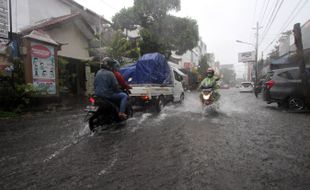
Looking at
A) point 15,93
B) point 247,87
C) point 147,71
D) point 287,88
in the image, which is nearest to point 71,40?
point 15,93

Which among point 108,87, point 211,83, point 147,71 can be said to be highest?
point 147,71

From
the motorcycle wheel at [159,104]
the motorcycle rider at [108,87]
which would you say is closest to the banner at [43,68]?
the motorcycle wheel at [159,104]

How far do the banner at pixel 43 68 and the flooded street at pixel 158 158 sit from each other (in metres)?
5.13

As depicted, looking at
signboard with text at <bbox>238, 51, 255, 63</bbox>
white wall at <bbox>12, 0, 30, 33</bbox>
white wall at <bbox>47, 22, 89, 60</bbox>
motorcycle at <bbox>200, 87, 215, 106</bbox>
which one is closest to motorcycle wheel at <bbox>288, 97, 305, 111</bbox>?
motorcycle at <bbox>200, 87, 215, 106</bbox>

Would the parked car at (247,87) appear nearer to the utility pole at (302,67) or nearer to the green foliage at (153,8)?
the green foliage at (153,8)

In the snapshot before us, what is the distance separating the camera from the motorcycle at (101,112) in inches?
224

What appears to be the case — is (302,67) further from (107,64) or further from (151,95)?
(107,64)

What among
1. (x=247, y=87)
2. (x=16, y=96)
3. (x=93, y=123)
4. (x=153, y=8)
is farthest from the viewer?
(x=247, y=87)

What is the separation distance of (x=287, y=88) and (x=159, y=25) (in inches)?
819

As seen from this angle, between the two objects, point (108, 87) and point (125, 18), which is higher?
point (125, 18)

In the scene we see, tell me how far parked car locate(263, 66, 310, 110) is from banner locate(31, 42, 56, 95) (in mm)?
10064

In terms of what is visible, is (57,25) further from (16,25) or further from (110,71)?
(110,71)

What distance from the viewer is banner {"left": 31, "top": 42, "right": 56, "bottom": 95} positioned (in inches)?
429

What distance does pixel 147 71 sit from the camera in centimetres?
1003
